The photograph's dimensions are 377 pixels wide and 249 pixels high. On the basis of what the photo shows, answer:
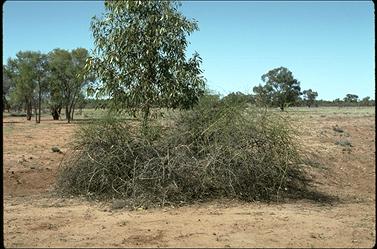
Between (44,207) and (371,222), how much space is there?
5.81 metres

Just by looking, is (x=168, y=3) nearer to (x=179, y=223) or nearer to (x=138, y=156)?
(x=138, y=156)

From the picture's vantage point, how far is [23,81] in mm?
45281

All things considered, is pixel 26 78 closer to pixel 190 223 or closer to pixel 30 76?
pixel 30 76

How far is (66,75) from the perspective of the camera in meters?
45.4

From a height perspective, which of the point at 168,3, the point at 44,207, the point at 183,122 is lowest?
the point at 44,207

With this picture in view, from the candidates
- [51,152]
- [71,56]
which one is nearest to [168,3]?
[51,152]

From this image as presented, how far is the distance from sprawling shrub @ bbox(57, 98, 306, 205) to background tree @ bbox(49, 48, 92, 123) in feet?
118

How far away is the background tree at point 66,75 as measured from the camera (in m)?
45.0

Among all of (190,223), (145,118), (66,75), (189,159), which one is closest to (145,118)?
(145,118)

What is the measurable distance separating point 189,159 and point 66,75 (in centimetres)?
3885

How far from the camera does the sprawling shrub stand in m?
8.84

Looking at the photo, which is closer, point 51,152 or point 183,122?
point 183,122

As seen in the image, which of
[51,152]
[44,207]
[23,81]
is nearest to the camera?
[44,207]

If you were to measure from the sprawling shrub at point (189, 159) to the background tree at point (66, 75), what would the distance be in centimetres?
3603
